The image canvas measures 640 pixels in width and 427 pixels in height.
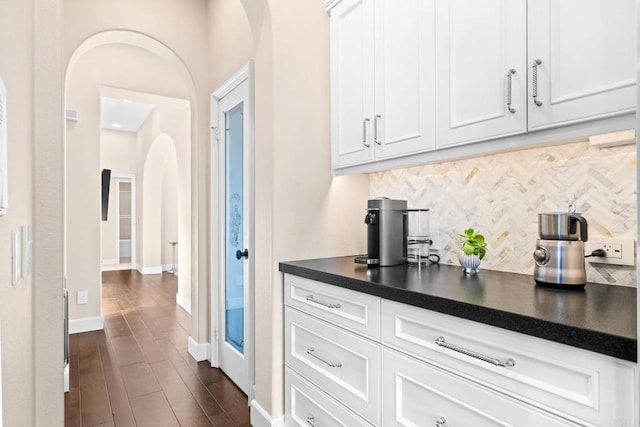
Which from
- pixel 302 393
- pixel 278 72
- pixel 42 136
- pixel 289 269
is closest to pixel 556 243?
pixel 289 269

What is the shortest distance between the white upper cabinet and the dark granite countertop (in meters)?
0.61

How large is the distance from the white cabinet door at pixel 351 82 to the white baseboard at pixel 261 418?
147 cm

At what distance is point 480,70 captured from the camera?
146 centimetres

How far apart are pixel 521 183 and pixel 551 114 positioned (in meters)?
0.46

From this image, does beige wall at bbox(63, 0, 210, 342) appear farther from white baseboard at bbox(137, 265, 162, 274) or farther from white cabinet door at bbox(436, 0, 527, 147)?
white baseboard at bbox(137, 265, 162, 274)

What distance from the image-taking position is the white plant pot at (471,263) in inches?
66.4

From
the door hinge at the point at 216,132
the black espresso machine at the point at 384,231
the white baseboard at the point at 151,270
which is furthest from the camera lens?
the white baseboard at the point at 151,270

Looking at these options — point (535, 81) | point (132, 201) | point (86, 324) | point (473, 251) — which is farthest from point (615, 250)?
point (132, 201)

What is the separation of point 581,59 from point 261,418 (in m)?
2.27

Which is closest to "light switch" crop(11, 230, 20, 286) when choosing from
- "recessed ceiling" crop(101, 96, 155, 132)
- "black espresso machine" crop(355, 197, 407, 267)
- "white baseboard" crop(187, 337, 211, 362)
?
"black espresso machine" crop(355, 197, 407, 267)

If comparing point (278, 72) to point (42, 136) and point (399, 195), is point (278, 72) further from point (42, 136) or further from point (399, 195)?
point (42, 136)

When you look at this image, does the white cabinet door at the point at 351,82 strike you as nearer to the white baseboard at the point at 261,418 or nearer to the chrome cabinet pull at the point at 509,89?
the chrome cabinet pull at the point at 509,89

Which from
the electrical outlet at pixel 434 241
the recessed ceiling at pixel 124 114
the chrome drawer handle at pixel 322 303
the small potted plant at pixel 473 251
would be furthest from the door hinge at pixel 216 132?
the recessed ceiling at pixel 124 114

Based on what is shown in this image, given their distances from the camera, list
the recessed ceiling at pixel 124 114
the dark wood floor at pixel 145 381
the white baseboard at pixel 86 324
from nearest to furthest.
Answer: the dark wood floor at pixel 145 381 → the white baseboard at pixel 86 324 → the recessed ceiling at pixel 124 114
